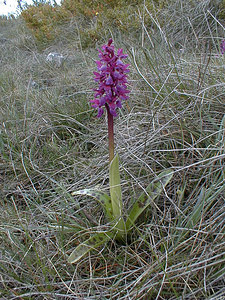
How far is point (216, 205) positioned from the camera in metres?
1.38

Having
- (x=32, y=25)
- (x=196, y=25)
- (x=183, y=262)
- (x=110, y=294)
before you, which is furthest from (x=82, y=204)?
(x=32, y=25)

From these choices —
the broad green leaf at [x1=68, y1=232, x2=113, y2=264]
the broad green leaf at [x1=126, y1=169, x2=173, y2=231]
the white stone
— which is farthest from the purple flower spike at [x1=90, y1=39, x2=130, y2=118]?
the white stone

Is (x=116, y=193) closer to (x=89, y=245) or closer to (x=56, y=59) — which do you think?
(x=89, y=245)

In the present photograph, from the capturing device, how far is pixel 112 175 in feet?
4.16

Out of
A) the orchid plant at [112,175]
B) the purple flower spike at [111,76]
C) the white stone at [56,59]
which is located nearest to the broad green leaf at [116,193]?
the orchid plant at [112,175]

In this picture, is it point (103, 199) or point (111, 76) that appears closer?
point (111, 76)

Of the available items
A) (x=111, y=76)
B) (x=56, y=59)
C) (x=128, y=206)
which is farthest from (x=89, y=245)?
(x=56, y=59)

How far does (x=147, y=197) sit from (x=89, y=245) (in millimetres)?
373

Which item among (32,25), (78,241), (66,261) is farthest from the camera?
(32,25)

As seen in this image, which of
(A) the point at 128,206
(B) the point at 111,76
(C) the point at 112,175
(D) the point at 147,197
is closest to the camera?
(B) the point at 111,76

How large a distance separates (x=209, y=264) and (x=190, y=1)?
418cm

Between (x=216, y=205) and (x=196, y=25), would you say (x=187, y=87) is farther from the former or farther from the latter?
(x=196, y=25)

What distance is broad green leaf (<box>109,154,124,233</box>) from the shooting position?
1.26m

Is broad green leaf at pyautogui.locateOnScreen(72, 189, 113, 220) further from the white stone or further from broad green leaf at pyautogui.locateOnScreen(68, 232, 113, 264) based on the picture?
the white stone
